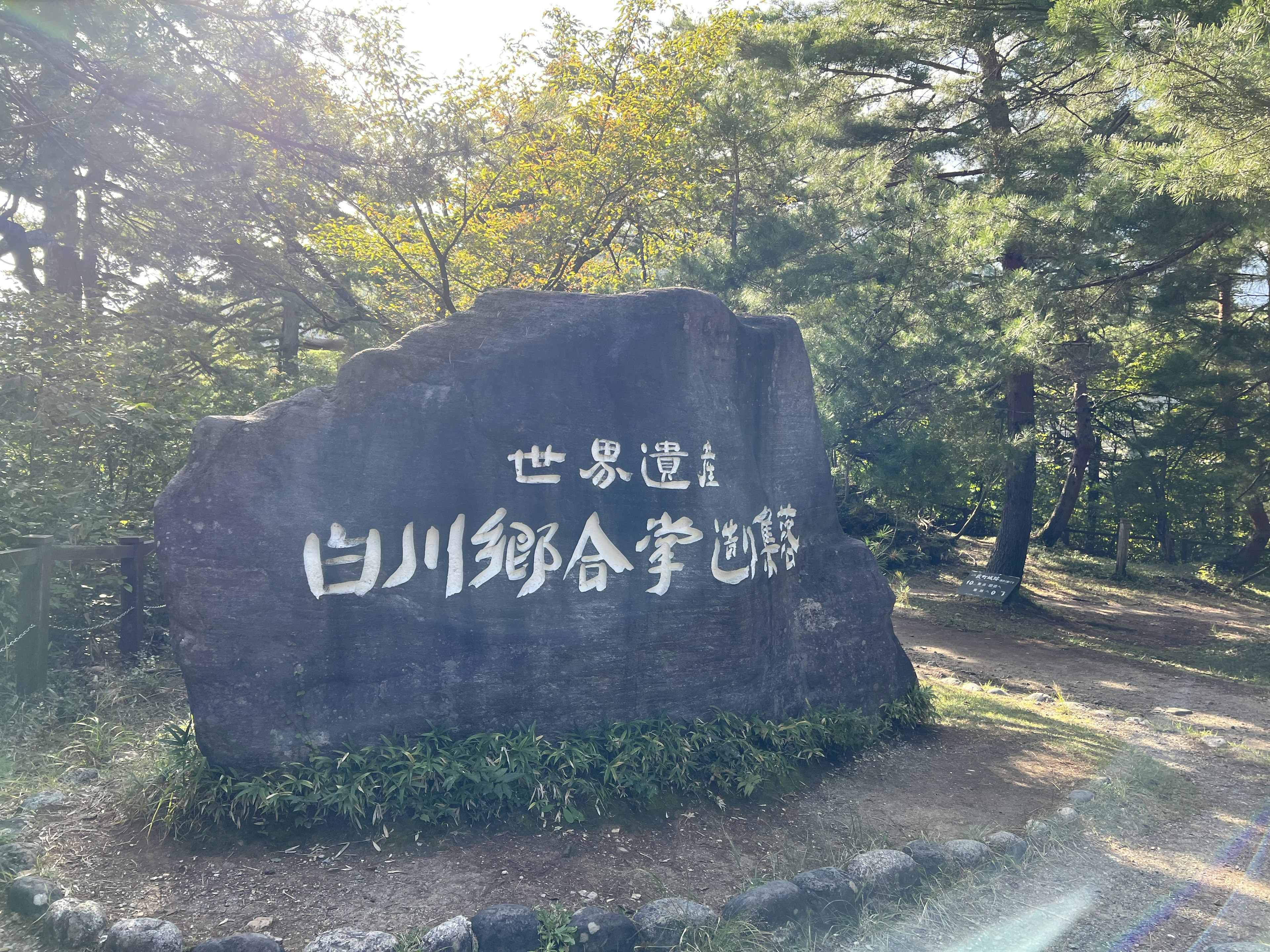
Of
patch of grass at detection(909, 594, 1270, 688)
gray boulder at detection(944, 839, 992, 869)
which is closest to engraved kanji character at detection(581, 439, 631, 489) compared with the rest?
gray boulder at detection(944, 839, 992, 869)

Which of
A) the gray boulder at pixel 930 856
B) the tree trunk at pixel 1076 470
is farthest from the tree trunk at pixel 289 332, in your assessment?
the tree trunk at pixel 1076 470

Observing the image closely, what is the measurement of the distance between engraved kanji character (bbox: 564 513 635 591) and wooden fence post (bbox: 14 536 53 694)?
3.31 meters

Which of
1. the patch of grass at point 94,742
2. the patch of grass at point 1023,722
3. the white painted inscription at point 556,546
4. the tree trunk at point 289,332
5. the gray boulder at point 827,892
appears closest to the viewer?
the gray boulder at point 827,892

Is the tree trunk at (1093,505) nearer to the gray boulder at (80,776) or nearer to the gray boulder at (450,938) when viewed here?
the gray boulder at (450,938)

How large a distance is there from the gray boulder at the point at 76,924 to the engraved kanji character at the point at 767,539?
3.71 meters

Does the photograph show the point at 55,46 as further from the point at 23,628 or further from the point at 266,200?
the point at 23,628

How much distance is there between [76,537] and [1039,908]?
6.21 metres

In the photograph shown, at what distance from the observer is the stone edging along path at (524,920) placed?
289cm

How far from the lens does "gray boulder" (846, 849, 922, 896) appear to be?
3.44 m

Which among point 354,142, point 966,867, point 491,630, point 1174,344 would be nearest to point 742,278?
point 354,142

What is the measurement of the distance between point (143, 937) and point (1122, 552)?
15467 millimetres

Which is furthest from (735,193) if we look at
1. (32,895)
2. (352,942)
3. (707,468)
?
(32,895)

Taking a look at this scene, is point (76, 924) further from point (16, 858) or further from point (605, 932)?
point (605, 932)

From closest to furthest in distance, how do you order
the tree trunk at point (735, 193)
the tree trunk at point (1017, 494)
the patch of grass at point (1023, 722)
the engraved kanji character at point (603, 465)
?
1. the engraved kanji character at point (603, 465)
2. the patch of grass at point (1023, 722)
3. the tree trunk at point (735, 193)
4. the tree trunk at point (1017, 494)
